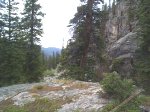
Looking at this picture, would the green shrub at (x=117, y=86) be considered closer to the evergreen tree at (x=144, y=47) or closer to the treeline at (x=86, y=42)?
the evergreen tree at (x=144, y=47)

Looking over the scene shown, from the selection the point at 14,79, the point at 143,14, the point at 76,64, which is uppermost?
the point at 143,14

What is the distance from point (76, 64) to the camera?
24391mm

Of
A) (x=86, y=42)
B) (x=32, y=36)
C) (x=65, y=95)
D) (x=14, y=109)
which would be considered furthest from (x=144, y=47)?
(x=32, y=36)

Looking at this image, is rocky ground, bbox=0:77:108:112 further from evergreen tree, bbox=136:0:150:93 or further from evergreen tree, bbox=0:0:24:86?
evergreen tree, bbox=0:0:24:86

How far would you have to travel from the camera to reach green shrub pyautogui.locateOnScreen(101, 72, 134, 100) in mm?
12797

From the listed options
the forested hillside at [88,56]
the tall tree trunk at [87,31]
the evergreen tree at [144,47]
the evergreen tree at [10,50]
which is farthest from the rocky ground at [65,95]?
the evergreen tree at [10,50]

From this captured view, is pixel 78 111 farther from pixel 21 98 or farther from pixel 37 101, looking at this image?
pixel 21 98

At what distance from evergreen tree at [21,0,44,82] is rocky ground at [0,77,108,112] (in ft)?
63.8

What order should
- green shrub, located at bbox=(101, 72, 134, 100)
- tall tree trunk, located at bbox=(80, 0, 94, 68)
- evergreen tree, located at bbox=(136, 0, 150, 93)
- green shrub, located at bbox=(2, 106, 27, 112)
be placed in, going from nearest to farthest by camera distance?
green shrub, located at bbox=(101, 72, 134, 100), green shrub, located at bbox=(2, 106, 27, 112), evergreen tree, located at bbox=(136, 0, 150, 93), tall tree trunk, located at bbox=(80, 0, 94, 68)

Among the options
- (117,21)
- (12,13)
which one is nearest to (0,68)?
(12,13)

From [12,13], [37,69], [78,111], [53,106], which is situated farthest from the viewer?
[37,69]

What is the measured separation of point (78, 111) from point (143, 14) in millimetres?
11980


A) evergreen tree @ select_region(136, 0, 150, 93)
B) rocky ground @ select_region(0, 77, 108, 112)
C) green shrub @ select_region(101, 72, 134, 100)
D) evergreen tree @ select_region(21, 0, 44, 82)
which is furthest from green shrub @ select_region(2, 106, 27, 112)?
evergreen tree @ select_region(21, 0, 44, 82)

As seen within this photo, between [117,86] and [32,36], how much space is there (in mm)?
25305
